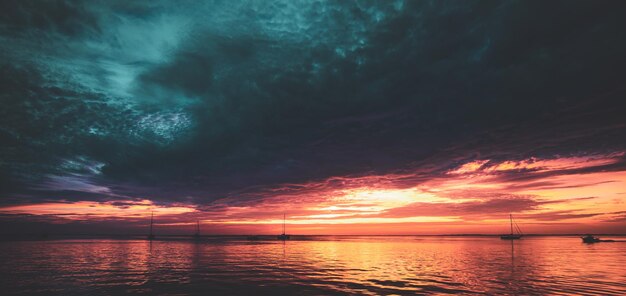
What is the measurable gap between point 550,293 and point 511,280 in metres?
7.39

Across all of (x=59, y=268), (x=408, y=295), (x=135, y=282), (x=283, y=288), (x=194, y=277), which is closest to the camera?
(x=408, y=295)

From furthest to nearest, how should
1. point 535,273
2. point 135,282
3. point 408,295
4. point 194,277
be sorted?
point 535,273
point 194,277
point 135,282
point 408,295

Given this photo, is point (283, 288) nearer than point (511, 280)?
Yes

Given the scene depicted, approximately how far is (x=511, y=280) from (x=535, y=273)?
907cm

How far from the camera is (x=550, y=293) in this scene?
29.0m

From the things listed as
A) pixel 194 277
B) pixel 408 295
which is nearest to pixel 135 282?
pixel 194 277

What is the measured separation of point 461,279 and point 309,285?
56.8 ft

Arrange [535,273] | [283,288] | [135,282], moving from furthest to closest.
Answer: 1. [535,273]
2. [135,282]
3. [283,288]

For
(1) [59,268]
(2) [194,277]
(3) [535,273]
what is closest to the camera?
(2) [194,277]

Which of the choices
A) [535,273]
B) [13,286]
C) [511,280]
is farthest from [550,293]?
[13,286]

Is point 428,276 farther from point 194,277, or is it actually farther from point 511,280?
point 194,277

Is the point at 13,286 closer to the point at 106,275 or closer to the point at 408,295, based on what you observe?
the point at 106,275

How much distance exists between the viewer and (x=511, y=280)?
36.1 m

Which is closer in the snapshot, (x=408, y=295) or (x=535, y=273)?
(x=408, y=295)
